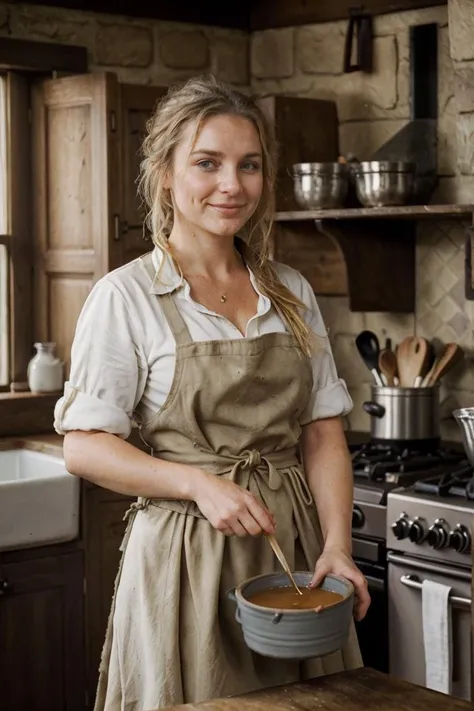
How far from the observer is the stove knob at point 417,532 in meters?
3.37

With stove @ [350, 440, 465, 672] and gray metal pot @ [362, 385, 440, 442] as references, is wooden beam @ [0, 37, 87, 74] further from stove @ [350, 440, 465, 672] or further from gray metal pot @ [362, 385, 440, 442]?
stove @ [350, 440, 465, 672]

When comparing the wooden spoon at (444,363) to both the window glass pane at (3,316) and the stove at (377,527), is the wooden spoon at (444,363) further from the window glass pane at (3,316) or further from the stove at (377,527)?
the window glass pane at (3,316)

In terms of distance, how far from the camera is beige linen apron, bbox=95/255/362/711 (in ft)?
7.22

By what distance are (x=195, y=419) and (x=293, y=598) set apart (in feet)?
1.32

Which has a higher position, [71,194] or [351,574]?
[71,194]

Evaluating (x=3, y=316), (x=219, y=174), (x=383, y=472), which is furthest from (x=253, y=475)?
(x=3, y=316)

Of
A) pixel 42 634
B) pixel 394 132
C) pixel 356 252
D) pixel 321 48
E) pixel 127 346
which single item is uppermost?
pixel 321 48

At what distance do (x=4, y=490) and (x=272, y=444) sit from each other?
1450 millimetres

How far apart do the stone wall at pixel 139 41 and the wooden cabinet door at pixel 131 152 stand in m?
0.33

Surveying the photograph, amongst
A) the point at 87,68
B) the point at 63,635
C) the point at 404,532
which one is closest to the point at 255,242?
the point at 404,532

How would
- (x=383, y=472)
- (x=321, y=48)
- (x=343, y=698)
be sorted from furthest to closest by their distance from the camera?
(x=321, y=48), (x=383, y=472), (x=343, y=698)

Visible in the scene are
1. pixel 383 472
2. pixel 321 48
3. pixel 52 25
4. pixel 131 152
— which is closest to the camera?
pixel 383 472

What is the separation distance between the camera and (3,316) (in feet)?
14.4

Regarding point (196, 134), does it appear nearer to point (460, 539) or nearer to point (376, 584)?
point (460, 539)
